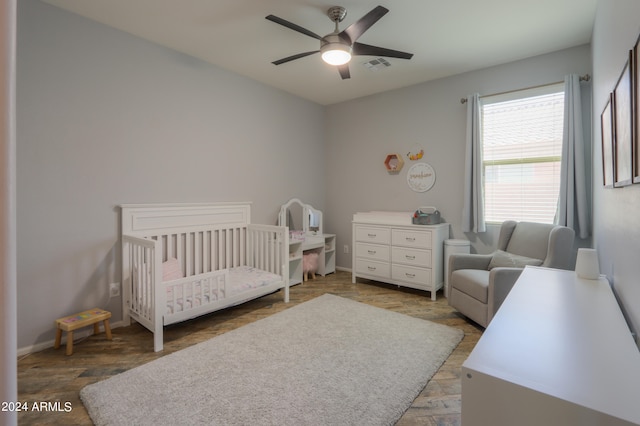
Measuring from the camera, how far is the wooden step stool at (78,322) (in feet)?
7.31

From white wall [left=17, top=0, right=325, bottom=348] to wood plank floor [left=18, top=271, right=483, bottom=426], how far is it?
0.38 metres

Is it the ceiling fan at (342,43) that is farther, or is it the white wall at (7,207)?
the ceiling fan at (342,43)

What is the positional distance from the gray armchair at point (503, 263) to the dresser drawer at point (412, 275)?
492 mm

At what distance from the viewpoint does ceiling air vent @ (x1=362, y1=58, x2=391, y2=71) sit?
323 cm

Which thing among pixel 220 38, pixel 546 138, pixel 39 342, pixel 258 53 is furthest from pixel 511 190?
pixel 39 342

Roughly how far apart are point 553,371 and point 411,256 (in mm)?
2834

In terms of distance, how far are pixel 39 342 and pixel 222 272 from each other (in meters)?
1.37

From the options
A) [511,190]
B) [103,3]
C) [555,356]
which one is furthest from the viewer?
[511,190]

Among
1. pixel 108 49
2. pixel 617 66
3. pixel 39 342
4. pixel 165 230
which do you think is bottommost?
pixel 39 342

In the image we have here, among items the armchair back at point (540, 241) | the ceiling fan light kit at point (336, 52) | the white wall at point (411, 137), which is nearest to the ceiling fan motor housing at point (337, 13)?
the ceiling fan light kit at point (336, 52)

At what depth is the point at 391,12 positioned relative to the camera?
95.4 inches

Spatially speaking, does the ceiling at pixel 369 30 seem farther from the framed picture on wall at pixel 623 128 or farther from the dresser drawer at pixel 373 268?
Result: the dresser drawer at pixel 373 268

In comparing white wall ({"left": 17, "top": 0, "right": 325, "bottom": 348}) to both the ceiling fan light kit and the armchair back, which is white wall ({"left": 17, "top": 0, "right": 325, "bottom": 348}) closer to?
the ceiling fan light kit

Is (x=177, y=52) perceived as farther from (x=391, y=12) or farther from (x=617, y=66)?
(x=617, y=66)
